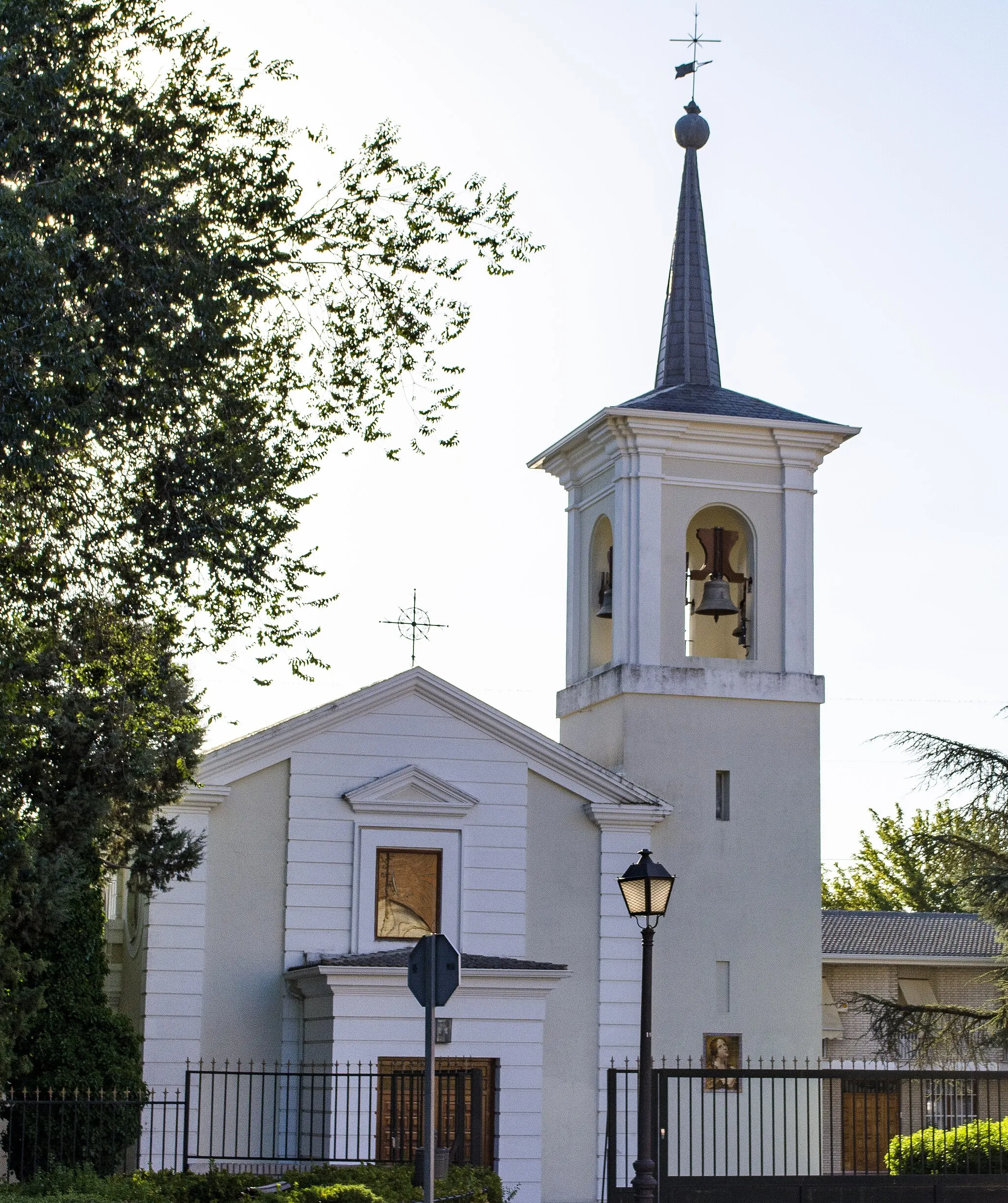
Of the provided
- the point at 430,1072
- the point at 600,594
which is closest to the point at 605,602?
the point at 600,594

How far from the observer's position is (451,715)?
25250mm

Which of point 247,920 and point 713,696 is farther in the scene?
point 713,696

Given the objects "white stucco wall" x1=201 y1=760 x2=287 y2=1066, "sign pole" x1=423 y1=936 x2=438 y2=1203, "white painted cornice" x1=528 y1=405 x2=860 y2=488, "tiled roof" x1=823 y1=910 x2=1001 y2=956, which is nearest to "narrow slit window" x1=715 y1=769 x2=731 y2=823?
"white painted cornice" x1=528 y1=405 x2=860 y2=488

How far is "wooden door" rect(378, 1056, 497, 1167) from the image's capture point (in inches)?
744

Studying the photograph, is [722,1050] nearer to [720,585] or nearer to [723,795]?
[723,795]

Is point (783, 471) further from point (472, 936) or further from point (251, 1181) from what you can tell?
point (251, 1181)

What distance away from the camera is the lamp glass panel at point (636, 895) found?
57.8 feet

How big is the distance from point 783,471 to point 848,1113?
32.7 ft

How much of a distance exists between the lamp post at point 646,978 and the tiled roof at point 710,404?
10.2m

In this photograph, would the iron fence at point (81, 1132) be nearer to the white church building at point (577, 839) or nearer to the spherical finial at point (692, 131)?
the white church building at point (577, 839)

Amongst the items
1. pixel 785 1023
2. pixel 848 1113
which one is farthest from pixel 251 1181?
pixel 848 1113

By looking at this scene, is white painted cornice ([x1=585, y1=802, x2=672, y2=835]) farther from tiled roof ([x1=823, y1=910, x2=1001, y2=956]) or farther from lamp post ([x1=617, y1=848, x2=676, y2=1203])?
tiled roof ([x1=823, y1=910, x2=1001, y2=956])

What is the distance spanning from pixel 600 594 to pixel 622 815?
401 cm

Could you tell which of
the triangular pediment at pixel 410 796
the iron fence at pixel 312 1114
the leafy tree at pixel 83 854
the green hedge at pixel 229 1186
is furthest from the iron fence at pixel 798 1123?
the leafy tree at pixel 83 854
